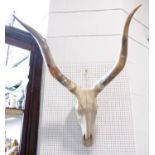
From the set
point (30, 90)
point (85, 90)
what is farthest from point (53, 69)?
point (30, 90)

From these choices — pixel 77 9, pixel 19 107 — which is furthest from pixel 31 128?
pixel 77 9

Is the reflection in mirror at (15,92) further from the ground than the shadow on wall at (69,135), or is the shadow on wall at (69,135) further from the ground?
the reflection in mirror at (15,92)

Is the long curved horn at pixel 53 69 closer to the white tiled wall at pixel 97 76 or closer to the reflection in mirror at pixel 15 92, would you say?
the white tiled wall at pixel 97 76

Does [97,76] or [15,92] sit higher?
[97,76]

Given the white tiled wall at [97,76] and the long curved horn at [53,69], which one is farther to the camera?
the white tiled wall at [97,76]

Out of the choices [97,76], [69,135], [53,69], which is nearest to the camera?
[53,69]

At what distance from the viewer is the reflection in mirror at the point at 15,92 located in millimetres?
1286

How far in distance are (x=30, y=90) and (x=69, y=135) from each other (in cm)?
41

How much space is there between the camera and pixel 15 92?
4.44 feet

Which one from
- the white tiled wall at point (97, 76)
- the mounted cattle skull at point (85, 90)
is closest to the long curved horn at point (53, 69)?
the mounted cattle skull at point (85, 90)

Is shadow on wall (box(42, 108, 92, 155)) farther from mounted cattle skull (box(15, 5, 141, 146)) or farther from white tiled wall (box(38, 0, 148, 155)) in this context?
mounted cattle skull (box(15, 5, 141, 146))

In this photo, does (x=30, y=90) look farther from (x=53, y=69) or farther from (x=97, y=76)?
(x=97, y=76)

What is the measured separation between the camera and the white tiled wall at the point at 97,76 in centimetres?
122

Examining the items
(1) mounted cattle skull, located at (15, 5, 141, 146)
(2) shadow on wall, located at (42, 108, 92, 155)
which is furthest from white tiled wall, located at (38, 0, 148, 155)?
(1) mounted cattle skull, located at (15, 5, 141, 146)
